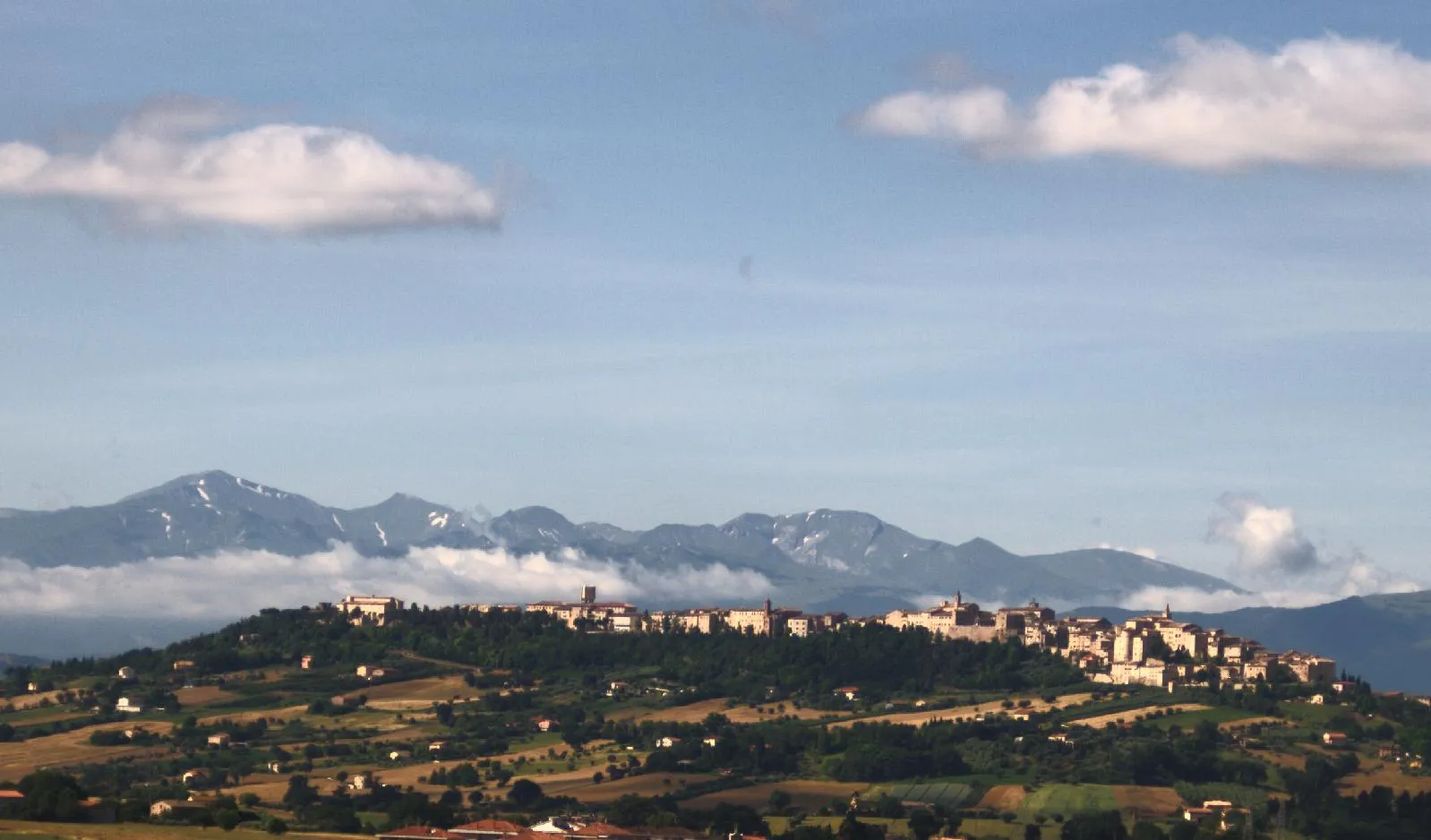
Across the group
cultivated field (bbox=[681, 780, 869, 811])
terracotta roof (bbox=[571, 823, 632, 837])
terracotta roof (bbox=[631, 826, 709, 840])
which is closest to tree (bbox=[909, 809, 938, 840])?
cultivated field (bbox=[681, 780, 869, 811])

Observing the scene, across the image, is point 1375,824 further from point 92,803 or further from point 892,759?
point 92,803

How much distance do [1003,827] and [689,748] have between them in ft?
137

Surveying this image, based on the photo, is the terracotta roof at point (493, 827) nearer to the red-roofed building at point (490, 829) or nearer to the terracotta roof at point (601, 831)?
the red-roofed building at point (490, 829)

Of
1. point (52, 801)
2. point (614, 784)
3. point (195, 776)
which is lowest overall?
point (195, 776)

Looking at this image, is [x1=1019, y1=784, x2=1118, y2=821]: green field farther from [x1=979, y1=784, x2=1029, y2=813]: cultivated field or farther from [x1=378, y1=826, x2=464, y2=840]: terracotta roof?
[x1=378, y1=826, x2=464, y2=840]: terracotta roof

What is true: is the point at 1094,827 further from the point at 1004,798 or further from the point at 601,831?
the point at 601,831

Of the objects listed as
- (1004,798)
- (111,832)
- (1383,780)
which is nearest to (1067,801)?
(1004,798)

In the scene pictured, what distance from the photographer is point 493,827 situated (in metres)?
130

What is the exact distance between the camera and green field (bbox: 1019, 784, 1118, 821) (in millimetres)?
163250

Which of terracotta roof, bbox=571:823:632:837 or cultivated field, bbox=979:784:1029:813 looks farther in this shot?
cultivated field, bbox=979:784:1029:813

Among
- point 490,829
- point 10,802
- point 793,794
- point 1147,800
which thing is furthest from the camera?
point 1147,800

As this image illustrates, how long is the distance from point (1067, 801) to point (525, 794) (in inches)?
1490

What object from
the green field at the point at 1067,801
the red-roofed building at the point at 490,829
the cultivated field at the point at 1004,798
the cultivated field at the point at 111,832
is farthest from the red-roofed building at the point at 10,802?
the cultivated field at the point at 1004,798

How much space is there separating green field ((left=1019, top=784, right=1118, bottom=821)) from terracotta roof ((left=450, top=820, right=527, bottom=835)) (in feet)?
139
